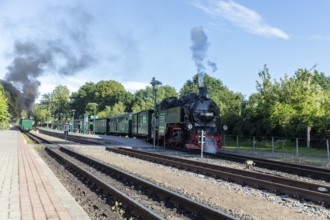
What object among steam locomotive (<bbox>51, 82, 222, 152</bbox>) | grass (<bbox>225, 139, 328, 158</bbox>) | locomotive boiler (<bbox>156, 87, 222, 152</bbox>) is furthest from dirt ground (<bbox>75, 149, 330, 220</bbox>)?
grass (<bbox>225, 139, 328, 158</bbox>)

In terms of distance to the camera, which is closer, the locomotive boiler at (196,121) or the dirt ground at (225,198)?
the dirt ground at (225,198)

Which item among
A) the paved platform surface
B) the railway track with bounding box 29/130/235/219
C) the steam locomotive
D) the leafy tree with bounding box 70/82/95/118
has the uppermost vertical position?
the leafy tree with bounding box 70/82/95/118

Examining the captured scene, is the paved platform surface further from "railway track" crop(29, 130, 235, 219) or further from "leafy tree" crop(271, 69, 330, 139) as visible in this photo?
"leafy tree" crop(271, 69, 330, 139)

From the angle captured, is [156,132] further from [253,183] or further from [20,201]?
[20,201]

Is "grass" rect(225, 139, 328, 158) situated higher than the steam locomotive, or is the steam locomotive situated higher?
the steam locomotive

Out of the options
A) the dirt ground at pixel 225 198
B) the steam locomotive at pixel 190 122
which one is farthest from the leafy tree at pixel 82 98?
the dirt ground at pixel 225 198

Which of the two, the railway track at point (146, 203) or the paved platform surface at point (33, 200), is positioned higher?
the paved platform surface at point (33, 200)

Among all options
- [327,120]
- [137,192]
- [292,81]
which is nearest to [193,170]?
[137,192]

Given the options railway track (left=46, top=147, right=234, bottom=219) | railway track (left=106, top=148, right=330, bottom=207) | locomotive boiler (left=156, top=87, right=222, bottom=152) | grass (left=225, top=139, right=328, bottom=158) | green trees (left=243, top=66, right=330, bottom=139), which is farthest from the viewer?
green trees (left=243, top=66, right=330, bottom=139)

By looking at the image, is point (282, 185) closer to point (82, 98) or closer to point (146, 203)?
point (146, 203)

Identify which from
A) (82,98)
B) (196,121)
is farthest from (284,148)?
(82,98)

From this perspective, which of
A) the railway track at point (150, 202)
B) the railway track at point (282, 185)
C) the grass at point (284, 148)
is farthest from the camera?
the grass at point (284, 148)

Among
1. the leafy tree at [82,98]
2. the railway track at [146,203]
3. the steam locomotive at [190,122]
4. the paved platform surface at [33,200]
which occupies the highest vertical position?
the leafy tree at [82,98]

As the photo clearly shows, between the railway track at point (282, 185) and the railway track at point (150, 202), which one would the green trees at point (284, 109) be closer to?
the railway track at point (282, 185)
